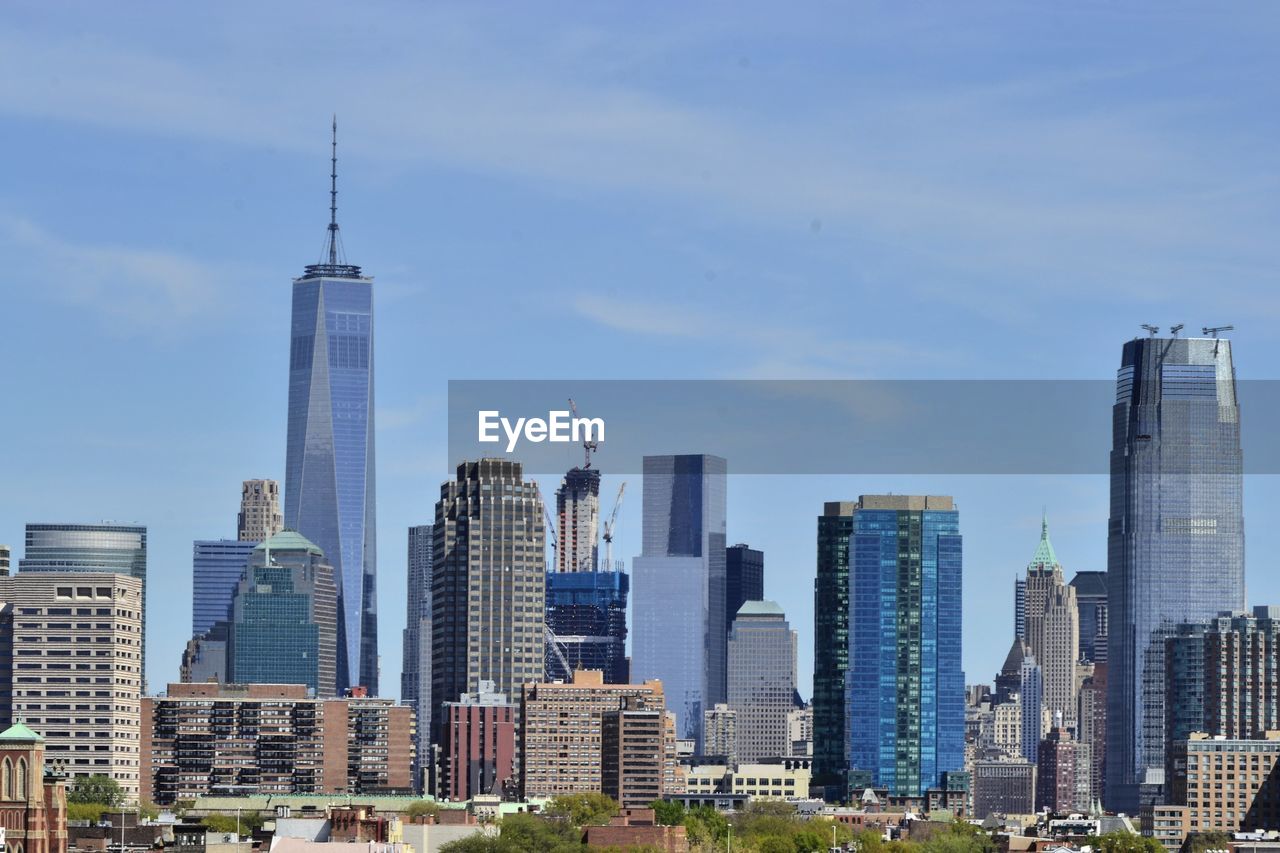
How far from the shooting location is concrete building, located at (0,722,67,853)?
146 meters

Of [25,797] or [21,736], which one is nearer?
[25,797]

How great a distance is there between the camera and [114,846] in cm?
18212

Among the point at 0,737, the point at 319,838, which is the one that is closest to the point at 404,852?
the point at 319,838

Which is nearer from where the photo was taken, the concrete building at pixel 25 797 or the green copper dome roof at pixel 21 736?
the concrete building at pixel 25 797

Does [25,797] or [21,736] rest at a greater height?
[21,736]

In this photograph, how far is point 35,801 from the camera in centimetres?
14775

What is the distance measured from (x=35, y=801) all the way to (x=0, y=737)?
15.3 feet

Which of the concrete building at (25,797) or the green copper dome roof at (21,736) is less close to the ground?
the green copper dome roof at (21,736)

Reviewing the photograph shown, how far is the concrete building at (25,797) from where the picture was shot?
146250mm

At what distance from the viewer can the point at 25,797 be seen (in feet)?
486

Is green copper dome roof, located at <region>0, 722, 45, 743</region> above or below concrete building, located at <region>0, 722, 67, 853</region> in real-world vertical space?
above

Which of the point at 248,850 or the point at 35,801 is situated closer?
the point at 35,801

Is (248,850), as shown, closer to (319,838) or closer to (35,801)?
(319,838)

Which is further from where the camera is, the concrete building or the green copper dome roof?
the green copper dome roof
